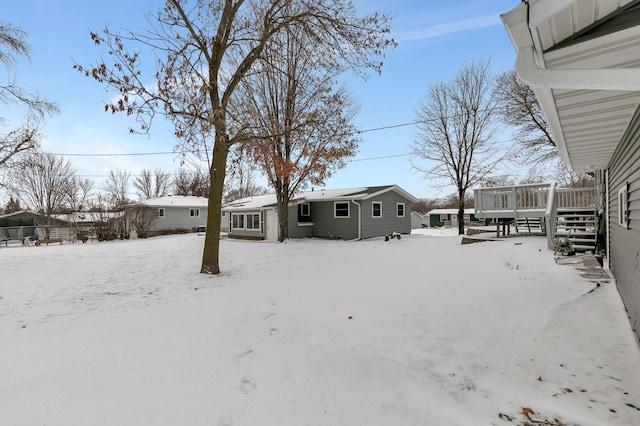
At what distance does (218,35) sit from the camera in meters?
7.02

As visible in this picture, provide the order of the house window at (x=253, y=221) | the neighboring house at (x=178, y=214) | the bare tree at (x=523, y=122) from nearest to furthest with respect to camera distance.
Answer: the bare tree at (x=523, y=122) < the house window at (x=253, y=221) < the neighboring house at (x=178, y=214)

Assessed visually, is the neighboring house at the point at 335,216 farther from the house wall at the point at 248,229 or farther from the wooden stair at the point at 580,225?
the wooden stair at the point at 580,225

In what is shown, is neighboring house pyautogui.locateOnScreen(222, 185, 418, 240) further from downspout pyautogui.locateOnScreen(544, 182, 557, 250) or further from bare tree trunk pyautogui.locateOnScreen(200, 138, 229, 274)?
bare tree trunk pyautogui.locateOnScreen(200, 138, 229, 274)

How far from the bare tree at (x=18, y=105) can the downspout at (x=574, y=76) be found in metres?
11.7

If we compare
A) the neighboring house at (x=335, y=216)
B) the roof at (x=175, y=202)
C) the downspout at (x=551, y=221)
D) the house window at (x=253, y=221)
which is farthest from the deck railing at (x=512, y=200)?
the roof at (x=175, y=202)

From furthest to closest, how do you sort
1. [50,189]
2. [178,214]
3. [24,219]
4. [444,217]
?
[444,217] < [24,219] < [50,189] < [178,214]

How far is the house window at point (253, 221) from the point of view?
18.7 m

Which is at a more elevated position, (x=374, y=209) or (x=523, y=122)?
(x=523, y=122)

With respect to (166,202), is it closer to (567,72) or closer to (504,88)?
(504,88)

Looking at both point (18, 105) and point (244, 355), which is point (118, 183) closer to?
point (18, 105)

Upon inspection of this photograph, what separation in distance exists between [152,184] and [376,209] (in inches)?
1427

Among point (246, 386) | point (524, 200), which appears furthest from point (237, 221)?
point (246, 386)

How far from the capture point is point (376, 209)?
17.9 metres

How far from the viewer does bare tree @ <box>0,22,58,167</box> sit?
795 centimetres
